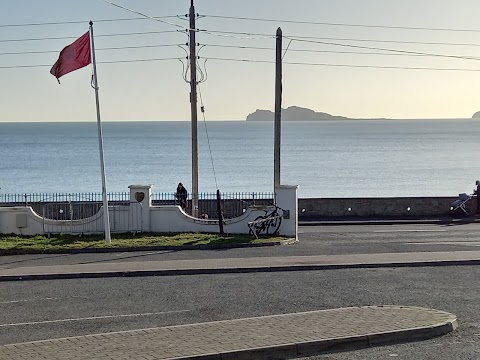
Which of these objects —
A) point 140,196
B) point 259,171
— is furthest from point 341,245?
point 259,171

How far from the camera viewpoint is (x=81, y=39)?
23.6m

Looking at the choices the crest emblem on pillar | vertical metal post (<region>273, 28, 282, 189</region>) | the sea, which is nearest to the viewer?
the crest emblem on pillar

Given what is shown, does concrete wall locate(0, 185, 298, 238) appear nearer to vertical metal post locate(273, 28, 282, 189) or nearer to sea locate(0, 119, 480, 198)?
vertical metal post locate(273, 28, 282, 189)

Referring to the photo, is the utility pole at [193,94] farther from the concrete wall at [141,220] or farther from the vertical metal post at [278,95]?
the concrete wall at [141,220]

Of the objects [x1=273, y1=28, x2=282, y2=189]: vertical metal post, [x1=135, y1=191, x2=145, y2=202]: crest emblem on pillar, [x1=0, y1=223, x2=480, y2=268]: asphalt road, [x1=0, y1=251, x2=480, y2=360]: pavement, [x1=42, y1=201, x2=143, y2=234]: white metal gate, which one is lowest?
[x1=0, y1=223, x2=480, y2=268]: asphalt road

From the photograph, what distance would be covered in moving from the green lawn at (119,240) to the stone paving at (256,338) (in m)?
11.1

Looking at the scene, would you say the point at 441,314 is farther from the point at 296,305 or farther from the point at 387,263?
the point at 387,263

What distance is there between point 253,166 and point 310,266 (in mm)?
94784

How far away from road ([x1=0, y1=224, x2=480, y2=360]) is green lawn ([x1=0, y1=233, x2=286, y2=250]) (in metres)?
1.40

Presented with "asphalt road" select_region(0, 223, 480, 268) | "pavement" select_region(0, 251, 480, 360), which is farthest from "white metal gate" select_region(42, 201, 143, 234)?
"pavement" select_region(0, 251, 480, 360)

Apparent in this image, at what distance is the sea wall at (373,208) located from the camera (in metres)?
35.1

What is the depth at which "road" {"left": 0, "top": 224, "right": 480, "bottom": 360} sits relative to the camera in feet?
40.5

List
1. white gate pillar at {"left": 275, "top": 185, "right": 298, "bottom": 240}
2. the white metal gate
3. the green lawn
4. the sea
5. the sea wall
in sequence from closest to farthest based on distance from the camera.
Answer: the green lawn
the white metal gate
white gate pillar at {"left": 275, "top": 185, "right": 298, "bottom": 240}
the sea wall
the sea

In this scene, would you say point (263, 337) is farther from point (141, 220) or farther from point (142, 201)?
point (141, 220)
